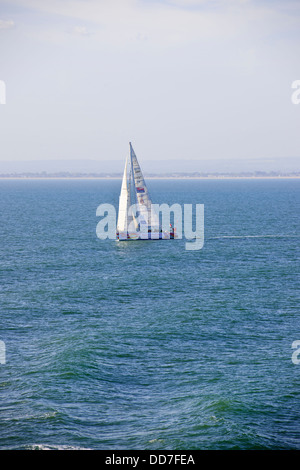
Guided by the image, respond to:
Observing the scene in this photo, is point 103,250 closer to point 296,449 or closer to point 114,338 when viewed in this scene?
point 114,338

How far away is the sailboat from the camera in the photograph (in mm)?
106188

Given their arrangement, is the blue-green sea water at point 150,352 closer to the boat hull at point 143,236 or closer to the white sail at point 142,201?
the boat hull at point 143,236

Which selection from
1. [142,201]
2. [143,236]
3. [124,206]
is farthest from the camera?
[143,236]

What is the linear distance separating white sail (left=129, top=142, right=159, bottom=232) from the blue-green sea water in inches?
557

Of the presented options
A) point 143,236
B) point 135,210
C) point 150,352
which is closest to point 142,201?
point 135,210

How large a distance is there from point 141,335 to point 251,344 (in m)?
9.84

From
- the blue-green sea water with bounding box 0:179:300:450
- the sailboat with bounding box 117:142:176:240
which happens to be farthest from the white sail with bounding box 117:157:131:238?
the blue-green sea water with bounding box 0:179:300:450

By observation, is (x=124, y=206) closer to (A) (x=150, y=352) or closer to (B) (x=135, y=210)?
(B) (x=135, y=210)

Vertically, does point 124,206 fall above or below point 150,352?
above

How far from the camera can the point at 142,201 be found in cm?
10706

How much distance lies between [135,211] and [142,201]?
94.5 inches

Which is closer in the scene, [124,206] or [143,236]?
[124,206]

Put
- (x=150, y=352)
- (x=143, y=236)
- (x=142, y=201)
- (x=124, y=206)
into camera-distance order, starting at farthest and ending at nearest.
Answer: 1. (x=143, y=236)
2. (x=142, y=201)
3. (x=124, y=206)
4. (x=150, y=352)

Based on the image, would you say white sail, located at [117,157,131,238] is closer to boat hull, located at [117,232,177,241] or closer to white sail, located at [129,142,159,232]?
boat hull, located at [117,232,177,241]
